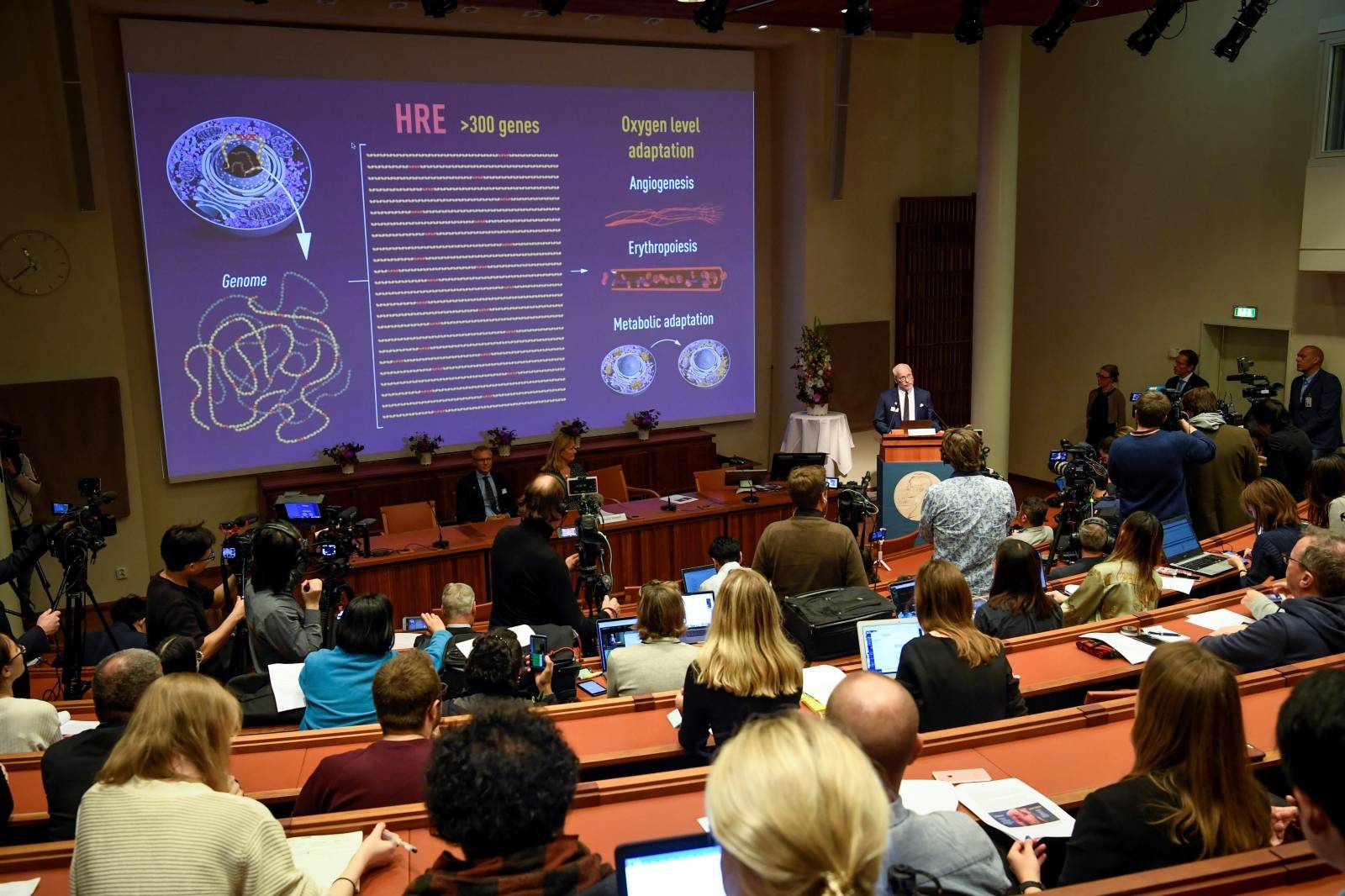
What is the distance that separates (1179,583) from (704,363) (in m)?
6.02

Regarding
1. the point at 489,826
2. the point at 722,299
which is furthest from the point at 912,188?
the point at 489,826

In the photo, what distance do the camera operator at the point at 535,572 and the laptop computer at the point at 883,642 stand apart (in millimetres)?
1407

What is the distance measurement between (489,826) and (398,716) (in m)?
1.11

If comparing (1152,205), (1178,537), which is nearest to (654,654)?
(1178,537)

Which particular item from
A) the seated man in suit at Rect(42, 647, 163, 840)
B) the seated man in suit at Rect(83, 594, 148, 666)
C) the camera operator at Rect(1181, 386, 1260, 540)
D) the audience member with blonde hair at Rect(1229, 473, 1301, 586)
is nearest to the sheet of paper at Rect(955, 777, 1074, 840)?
the seated man in suit at Rect(42, 647, 163, 840)

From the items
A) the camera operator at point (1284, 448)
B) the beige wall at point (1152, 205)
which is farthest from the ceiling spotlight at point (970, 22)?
the beige wall at point (1152, 205)

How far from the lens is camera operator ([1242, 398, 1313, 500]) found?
23.7 feet

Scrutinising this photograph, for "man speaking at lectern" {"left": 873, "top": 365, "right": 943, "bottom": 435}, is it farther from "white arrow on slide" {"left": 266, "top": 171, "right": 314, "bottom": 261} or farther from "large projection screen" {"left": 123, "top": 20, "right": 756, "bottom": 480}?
"white arrow on slide" {"left": 266, "top": 171, "right": 314, "bottom": 261}

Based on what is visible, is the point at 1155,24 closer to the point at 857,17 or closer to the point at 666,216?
the point at 857,17

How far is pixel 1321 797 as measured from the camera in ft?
5.53

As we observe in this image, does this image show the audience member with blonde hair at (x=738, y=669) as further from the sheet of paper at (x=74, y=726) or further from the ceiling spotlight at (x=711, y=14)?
the ceiling spotlight at (x=711, y=14)

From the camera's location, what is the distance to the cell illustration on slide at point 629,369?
Answer: 33.0 feet

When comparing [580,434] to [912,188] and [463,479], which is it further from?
[912,188]

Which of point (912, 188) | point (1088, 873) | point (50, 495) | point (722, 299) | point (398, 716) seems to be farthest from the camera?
point (912, 188)
